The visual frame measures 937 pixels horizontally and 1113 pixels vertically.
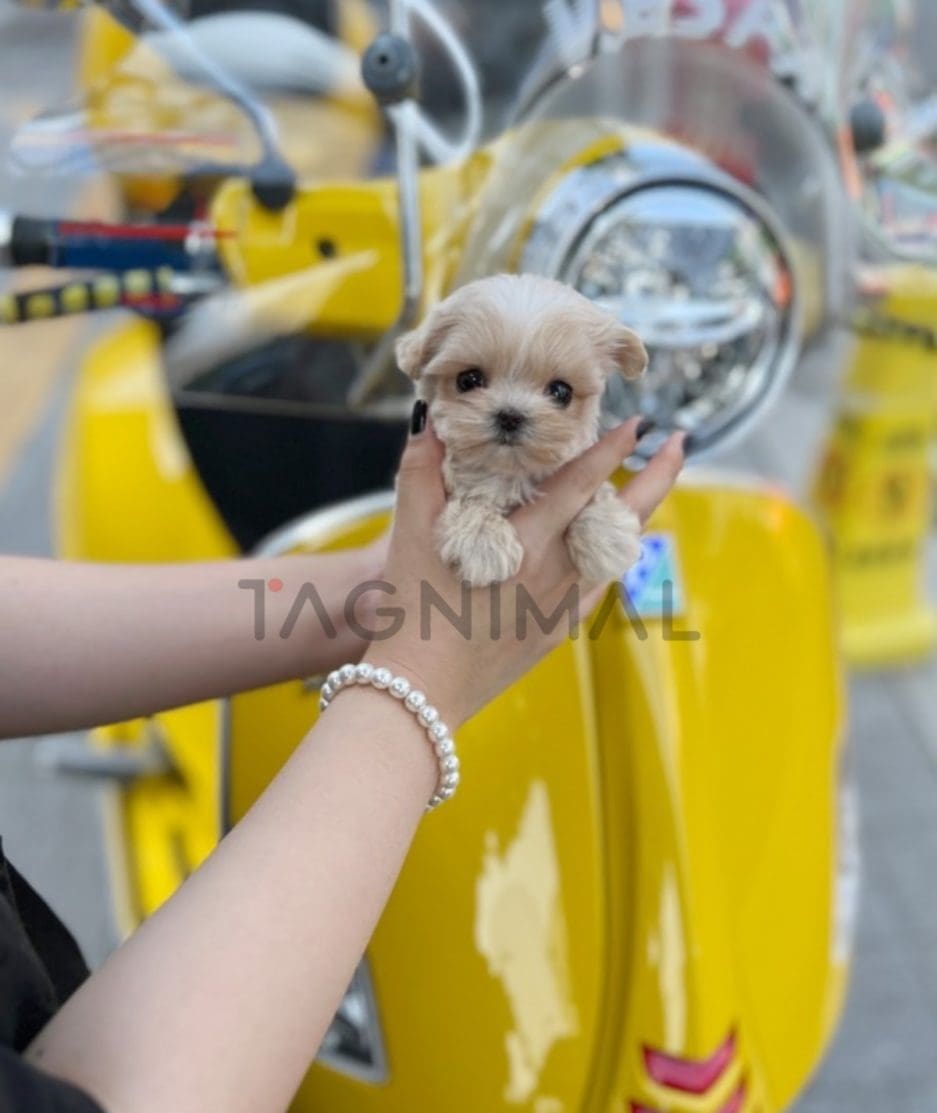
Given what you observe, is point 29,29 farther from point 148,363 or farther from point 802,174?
point 802,174

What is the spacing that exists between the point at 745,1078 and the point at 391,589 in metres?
0.58

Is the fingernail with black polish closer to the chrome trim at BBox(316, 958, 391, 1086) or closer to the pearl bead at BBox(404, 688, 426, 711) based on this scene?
the pearl bead at BBox(404, 688, 426, 711)

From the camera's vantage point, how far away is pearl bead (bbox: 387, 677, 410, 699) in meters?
0.66

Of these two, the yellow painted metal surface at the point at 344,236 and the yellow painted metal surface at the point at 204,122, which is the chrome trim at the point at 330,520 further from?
the yellow painted metal surface at the point at 204,122

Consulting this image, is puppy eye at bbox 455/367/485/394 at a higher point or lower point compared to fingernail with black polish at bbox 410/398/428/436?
higher

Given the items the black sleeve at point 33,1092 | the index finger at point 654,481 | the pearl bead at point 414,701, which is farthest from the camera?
the index finger at point 654,481

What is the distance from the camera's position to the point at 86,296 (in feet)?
3.45

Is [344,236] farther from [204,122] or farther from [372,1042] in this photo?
[372,1042]

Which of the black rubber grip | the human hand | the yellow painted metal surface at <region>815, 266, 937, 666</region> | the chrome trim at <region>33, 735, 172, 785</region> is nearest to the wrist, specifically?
the human hand

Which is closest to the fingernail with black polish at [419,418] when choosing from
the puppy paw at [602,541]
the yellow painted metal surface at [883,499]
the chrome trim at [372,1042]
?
the puppy paw at [602,541]

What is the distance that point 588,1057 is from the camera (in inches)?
38.6

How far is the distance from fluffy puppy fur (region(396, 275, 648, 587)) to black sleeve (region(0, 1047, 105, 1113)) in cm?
34

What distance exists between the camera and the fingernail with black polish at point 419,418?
2.43ft

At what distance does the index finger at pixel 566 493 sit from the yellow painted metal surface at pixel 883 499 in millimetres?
1475
